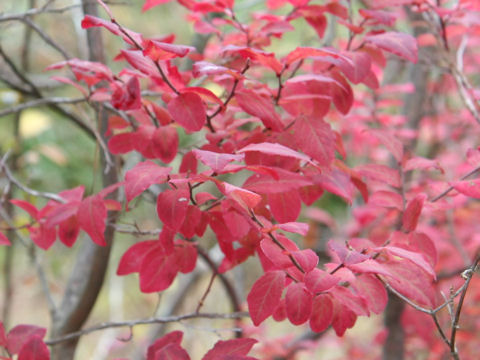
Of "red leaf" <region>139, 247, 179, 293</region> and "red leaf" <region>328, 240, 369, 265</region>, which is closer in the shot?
"red leaf" <region>328, 240, 369, 265</region>

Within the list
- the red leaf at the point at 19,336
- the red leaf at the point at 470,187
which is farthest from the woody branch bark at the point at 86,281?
the red leaf at the point at 470,187

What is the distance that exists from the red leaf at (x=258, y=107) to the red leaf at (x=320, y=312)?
0.85 feet

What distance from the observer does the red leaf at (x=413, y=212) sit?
766 mm

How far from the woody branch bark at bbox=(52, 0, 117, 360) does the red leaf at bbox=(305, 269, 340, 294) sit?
616 millimetres

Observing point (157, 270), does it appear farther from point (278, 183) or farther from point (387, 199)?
point (387, 199)

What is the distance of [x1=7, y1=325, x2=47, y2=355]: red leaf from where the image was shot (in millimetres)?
735

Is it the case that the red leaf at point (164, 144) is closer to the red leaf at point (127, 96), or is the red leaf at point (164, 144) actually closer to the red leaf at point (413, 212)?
the red leaf at point (127, 96)

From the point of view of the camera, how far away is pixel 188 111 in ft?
2.27

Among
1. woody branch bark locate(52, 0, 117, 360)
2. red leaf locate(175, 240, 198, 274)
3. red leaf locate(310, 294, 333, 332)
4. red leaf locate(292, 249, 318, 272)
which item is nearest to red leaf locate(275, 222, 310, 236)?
red leaf locate(292, 249, 318, 272)

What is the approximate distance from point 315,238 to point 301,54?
2.43 metres

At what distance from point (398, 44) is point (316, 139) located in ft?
0.71

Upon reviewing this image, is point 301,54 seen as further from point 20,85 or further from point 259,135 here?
point 20,85

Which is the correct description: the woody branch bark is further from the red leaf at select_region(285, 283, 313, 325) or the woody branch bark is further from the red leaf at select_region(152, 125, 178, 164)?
the red leaf at select_region(285, 283, 313, 325)

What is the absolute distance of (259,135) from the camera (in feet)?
2.61
